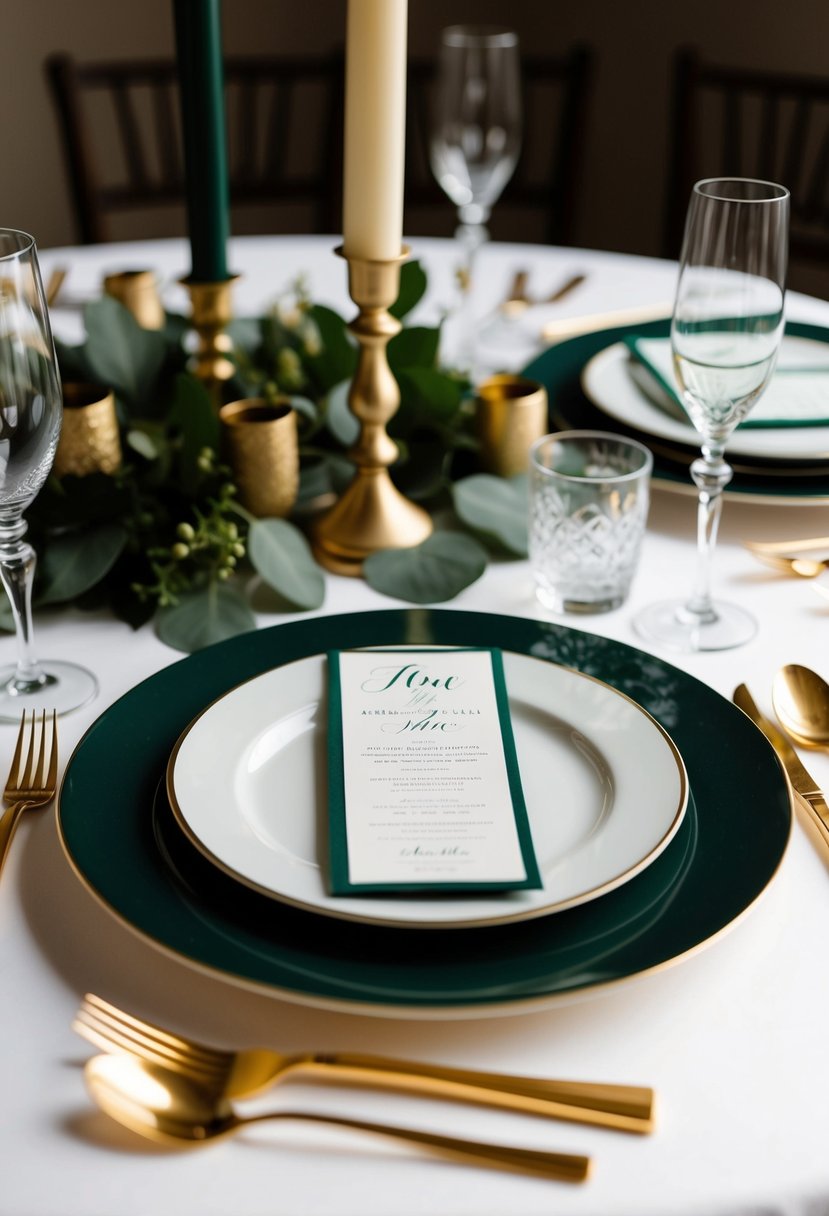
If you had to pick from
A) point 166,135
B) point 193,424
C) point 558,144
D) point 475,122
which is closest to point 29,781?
point 193,424

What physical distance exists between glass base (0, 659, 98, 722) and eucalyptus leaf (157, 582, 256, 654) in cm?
7

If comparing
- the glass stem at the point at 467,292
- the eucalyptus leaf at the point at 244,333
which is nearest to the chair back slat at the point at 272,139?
the glass stem at the point at 467,292

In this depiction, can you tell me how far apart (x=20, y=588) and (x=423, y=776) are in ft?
0.96

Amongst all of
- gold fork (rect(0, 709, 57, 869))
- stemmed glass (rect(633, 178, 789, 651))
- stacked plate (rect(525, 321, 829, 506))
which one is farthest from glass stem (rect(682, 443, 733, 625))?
gold fork (rect(0, 709, 57, 869))

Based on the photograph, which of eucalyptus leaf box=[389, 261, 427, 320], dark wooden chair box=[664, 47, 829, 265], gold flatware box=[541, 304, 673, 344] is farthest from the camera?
dark wooden chair box=[664, 47, 829, 265]

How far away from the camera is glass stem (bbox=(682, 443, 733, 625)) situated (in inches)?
33.7

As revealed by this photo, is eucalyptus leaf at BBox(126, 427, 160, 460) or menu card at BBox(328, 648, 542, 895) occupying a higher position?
eucalyptus leaf at BBox(126, 427, 160, 460)

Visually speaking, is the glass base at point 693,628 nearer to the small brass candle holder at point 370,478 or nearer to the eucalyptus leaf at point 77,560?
the small brass candle holder at point 370,478

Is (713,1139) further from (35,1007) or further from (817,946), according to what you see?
(35,1007)

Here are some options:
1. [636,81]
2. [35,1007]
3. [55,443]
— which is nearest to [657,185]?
[636,81]

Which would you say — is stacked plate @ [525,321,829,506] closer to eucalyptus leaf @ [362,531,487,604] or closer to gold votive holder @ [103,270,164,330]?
eucalyptus leaf @ [362,531,487,604]

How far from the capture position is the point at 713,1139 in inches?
19.6

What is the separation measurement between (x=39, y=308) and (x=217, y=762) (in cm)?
27

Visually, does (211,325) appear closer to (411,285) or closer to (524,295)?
(411,285)
